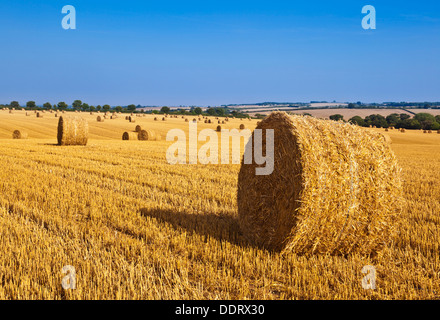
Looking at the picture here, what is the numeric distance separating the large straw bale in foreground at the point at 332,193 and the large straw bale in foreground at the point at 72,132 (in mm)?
17976

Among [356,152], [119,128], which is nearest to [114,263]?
[356,152]

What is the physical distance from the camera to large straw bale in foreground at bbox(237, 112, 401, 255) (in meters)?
5.01

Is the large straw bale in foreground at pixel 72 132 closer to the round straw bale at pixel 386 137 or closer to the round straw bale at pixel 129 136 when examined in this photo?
the round straw bale at pixel 129 136

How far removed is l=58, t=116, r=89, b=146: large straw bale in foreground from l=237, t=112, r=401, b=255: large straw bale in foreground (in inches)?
708

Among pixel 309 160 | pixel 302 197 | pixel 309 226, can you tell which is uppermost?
pixel 309 160

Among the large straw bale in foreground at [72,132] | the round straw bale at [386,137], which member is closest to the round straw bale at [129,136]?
the large straw bale in foreground at [72,132]

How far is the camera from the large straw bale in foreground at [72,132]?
21.1 meters

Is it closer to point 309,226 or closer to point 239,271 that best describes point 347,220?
point 309,226

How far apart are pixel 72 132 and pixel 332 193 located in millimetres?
18855

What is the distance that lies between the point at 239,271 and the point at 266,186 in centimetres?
175

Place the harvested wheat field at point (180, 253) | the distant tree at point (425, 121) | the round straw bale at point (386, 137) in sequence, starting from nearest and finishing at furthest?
the harvested wheat field at point (180, 253) → the round straw bale at point (386, 137) → the distant tree at point (425, 121)

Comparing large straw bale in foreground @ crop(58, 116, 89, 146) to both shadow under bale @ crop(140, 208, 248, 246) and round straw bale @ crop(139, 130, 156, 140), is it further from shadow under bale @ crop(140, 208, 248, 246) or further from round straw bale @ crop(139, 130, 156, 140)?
shadow under bale @ crop(140, 208, 248, 246)
